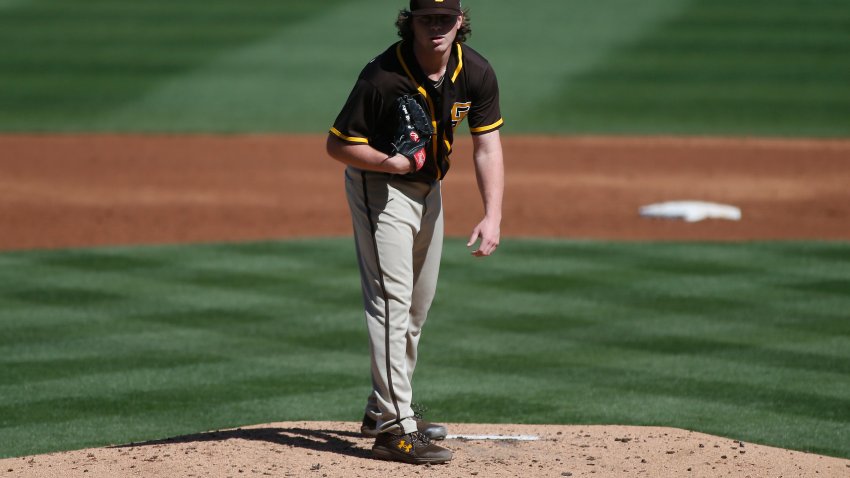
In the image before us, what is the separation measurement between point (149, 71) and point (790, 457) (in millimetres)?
20493

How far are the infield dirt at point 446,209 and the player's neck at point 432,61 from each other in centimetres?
168

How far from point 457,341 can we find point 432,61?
3.73 m

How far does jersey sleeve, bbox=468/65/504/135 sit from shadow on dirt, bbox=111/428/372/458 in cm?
154

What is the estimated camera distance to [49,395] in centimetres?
762

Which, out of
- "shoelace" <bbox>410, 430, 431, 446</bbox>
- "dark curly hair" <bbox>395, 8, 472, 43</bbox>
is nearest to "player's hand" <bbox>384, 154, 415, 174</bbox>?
"dark curly hair" <bbox>395, 8, 472, 43</bbox>

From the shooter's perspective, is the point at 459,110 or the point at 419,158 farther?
the point at 459,110

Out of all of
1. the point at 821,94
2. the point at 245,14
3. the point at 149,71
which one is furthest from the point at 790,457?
the point at 245,14

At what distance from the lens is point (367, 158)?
5570 millimetres

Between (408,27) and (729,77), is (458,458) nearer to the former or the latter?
(408,27)

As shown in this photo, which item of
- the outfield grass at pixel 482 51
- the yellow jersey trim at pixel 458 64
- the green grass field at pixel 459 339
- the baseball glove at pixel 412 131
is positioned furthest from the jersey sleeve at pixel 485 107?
the outfield grass at pixel 482 51

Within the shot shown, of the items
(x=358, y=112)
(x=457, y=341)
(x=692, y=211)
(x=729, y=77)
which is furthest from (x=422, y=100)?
(x=729, y=77)

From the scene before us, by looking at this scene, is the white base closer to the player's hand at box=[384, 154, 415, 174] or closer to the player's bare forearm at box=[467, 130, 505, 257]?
the player's bare forearm at box=[467, 130, 505, 257]

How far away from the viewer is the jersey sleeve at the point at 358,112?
18.3 feet

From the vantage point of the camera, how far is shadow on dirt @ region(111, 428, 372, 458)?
6.03 m
